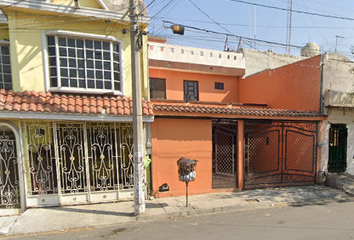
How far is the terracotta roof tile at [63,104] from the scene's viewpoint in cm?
462

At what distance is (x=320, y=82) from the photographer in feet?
24.0

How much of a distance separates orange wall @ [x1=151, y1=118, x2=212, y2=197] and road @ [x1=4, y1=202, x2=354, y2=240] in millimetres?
1419

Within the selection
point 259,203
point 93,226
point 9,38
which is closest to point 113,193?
point 93,226

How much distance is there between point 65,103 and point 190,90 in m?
7.64

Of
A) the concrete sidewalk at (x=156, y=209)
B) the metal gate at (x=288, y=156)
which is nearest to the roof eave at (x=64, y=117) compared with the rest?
the concrete sidewalk at (x=156, y=209)

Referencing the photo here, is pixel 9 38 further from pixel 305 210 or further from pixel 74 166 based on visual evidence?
pixel 305 210

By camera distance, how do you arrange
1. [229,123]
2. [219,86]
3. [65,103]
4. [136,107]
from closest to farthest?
[136,107]
[65,103]
[229,123]
[219,86]

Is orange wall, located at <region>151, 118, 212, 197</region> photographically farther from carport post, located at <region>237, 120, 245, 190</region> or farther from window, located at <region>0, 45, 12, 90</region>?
window, located at <region>0, 45, 12, 90</region>

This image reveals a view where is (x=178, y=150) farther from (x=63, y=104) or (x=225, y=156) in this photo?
(x=63, y=104)

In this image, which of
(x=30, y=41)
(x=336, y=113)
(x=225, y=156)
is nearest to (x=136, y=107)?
(x=30, y=41)

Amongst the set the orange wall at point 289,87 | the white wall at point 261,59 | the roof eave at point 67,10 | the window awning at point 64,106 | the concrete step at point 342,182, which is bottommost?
the concrete step at point 342,182

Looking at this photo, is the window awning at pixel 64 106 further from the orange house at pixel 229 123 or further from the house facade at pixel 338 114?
the house facade at pixel 338 114

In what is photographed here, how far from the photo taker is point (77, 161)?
5590mm

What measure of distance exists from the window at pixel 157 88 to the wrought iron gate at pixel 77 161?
5269mm
